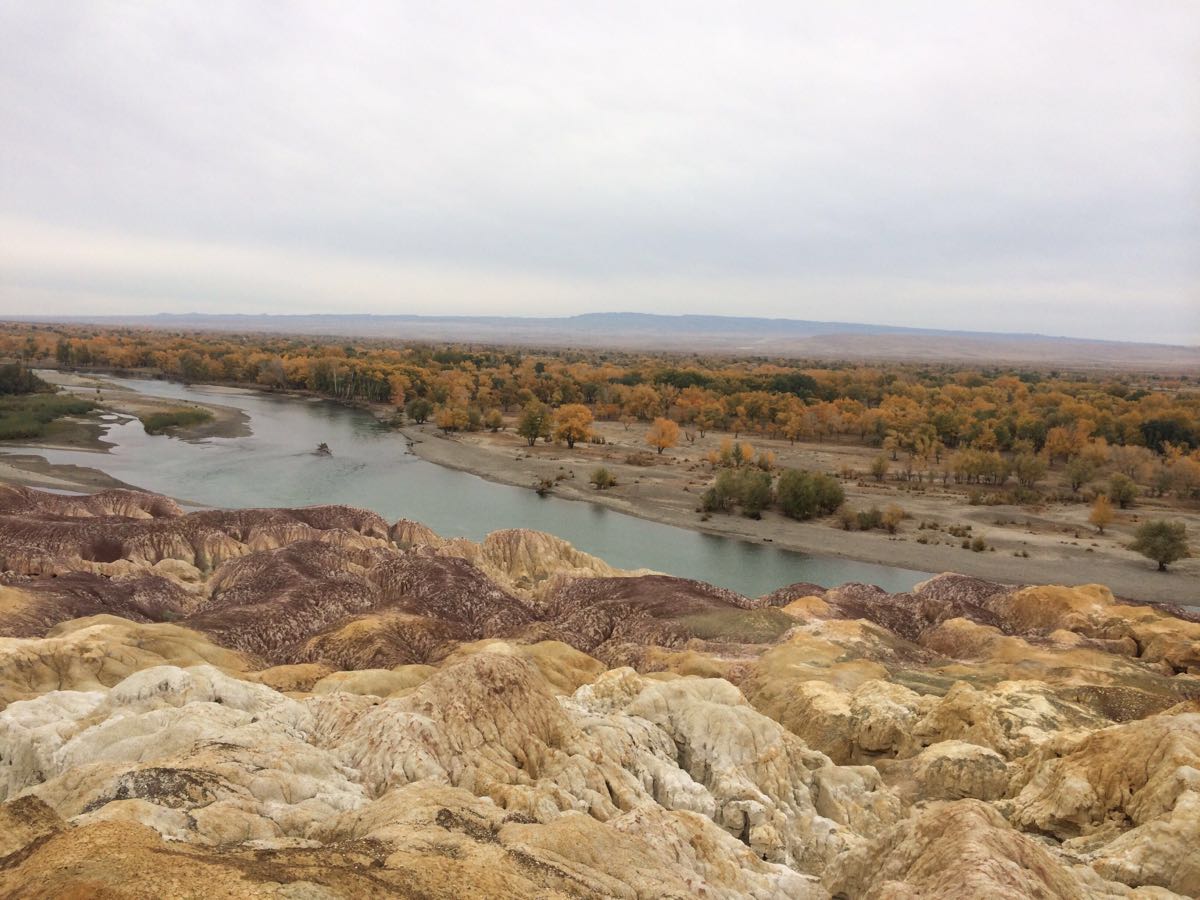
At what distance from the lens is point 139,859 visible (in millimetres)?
8570

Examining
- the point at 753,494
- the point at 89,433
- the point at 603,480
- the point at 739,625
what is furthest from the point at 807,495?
the point at 89,433

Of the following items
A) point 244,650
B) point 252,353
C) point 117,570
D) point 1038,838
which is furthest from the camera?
point 252,353

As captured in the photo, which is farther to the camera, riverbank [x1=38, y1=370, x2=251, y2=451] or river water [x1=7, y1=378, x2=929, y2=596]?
riverbank [x1=38, y1=370, x2=251, y2=451]

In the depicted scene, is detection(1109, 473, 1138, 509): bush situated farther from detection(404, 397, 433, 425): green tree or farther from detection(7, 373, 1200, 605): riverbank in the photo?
detection(404, 397, 433, 425): green tree

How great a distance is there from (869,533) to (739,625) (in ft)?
117

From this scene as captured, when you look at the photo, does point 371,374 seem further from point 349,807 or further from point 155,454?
point 349,807

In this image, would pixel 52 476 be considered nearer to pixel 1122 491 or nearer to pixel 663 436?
pixel 663 436

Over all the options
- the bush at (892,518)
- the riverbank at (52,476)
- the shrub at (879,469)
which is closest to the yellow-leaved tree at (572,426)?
the shrub at (879,469)

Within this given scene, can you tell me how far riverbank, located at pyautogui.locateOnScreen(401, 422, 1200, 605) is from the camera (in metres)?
54.7

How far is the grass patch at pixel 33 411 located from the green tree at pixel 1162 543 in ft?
357

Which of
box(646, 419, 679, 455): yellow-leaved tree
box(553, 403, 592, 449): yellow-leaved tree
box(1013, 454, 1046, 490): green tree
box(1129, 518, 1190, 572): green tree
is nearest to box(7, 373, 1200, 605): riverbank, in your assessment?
box(1129, 518, 1190, 572): green tree

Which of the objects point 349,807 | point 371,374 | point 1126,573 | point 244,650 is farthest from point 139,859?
point 371,374

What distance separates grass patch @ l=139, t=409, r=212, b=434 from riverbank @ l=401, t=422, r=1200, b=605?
98.5 feet

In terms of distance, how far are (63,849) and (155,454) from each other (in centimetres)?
8257
